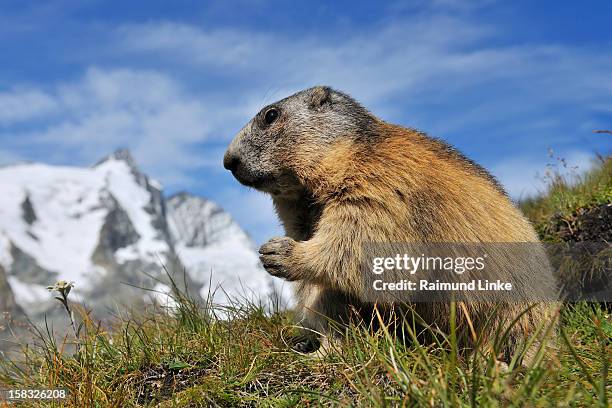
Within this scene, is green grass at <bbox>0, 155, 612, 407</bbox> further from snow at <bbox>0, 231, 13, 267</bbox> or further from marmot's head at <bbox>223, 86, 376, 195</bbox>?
snow at <bbox>0, 231, 13, 267</bbox>

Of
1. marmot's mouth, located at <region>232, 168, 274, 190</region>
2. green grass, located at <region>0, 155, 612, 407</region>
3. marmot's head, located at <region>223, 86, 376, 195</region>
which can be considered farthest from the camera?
marmot's mouth, located at <region>232, 168, 274, 190</region>

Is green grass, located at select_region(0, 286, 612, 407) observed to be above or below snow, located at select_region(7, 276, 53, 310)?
below

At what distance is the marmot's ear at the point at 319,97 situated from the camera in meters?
6.71

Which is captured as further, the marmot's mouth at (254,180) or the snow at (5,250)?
the snow at (5,250)

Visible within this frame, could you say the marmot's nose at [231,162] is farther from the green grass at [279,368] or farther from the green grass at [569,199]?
the green grass at [569,199]

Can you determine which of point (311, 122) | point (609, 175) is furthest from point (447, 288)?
point (609, 175)

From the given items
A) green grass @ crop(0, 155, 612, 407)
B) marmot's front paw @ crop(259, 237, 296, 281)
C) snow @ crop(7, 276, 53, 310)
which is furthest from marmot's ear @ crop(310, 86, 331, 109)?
snow @ crop(7, 276, 53, 310)

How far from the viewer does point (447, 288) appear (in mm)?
5633

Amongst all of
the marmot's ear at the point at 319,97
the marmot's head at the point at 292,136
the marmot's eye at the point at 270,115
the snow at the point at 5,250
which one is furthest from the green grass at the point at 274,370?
the snow at the point at 5,250

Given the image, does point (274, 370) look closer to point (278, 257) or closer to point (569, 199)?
point (278, 257)

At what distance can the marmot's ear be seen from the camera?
264 inches

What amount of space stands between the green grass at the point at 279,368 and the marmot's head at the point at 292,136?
68.1 inches

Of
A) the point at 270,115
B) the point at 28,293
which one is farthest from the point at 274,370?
the point at 28,293

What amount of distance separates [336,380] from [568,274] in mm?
5419
